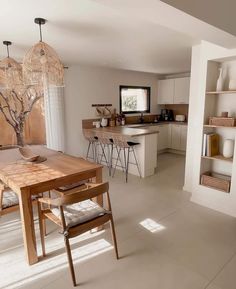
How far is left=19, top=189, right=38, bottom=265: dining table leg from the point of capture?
1.86m

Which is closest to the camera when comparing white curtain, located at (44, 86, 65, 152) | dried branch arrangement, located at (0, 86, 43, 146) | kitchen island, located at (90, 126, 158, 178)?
dried branch arrangement, located at (0, 86, 43, 146)

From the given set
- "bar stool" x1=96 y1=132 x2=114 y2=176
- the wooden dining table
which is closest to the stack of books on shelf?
the wooden dining table

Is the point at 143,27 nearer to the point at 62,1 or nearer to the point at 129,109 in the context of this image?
the point at 62,1

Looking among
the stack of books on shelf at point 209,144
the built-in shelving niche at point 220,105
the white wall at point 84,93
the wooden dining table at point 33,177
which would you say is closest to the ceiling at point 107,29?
the built-in shelving niche at point 220,105

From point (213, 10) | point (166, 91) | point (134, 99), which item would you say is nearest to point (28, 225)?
point (213, 10)

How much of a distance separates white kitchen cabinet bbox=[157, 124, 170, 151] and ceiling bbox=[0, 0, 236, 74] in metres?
2.43

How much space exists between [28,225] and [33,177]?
0.42m

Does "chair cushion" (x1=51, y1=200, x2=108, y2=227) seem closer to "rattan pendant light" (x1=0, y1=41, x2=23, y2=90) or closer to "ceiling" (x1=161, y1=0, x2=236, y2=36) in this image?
"ceiling" (x1=161, y1=0, x2=236, y2=36)

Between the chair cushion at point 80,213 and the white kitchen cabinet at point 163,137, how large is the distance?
4.05 meters

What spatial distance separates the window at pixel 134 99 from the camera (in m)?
5.63

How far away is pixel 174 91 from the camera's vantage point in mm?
5930

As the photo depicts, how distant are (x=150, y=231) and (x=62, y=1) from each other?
92.9 inches

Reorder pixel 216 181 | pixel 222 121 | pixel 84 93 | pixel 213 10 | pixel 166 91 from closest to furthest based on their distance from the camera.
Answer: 1. pixel 213 10
2. pixel 222 121
3. pixel 216 181
4. pixel 84 93
5. pixel 166 91

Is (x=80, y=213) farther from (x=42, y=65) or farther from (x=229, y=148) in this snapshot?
(x=229, y=148)
